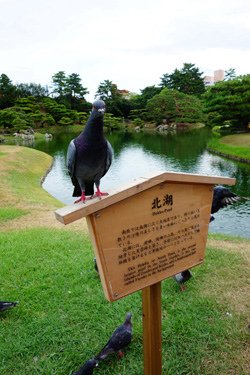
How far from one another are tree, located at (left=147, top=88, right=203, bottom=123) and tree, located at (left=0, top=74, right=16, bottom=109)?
55.0 feet

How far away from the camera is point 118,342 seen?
8.98ft

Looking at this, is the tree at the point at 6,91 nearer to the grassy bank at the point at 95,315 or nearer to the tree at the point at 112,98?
the tree at the point at 112,98

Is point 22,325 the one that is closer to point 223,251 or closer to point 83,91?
point 223,251

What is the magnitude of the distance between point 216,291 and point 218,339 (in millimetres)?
829

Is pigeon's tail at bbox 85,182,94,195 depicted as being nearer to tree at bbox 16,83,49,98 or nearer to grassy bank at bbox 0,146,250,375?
grassy bank at bbox 0,146,250,375

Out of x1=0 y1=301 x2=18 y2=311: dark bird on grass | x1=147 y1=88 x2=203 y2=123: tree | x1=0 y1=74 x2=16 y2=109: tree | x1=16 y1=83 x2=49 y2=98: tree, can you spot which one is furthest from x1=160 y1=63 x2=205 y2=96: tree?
x1=0 y1=301 x2=18 y2=311: dark bird on grass

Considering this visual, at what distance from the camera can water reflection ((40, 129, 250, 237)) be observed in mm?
9562

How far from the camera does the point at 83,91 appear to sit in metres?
44.0

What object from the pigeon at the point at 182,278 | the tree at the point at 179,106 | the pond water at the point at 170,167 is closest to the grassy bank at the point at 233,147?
the pond water at the point at 170,167

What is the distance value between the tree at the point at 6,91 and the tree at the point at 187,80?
21.2 meters

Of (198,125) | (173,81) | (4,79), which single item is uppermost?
(4,79)

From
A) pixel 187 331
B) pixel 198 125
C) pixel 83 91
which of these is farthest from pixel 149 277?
pixel 83 91

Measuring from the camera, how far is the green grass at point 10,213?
293 inches

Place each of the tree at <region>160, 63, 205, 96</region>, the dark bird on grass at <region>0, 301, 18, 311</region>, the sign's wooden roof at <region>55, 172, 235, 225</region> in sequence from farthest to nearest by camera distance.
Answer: the tree at <region>160, 63, 205, 96</region> < the dark bird on grass at <region>0, 301, 18, 311</region> < the sign's wooden roof at <region>55, 172, 235, 225</region>
